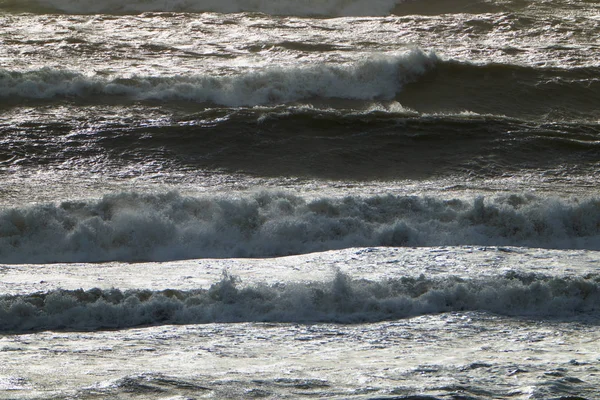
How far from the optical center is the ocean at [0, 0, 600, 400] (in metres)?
5.40

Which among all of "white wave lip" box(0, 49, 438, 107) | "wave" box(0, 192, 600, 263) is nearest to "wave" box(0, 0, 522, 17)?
"white wave lip" box(0, 49, 438, 107)

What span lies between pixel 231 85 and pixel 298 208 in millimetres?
5453

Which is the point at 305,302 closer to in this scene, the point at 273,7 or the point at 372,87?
the point at 372,87

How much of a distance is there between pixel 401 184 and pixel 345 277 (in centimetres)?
402

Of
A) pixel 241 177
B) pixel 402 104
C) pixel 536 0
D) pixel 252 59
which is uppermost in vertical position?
pixel 536 0

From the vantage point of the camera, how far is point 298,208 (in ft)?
29.3

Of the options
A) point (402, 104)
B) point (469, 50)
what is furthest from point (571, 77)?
point (402, 104)

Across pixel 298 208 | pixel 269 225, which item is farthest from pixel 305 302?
pixel 298 208

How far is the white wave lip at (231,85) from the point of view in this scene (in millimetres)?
13484

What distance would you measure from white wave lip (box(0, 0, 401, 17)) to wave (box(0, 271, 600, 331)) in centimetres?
1333

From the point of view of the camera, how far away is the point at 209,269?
7.50 metres

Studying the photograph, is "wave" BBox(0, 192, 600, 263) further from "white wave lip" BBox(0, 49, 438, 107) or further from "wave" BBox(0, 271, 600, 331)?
"white wave lip" BBox(0, 49, 438, 107)

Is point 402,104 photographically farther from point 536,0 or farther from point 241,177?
point 536,0

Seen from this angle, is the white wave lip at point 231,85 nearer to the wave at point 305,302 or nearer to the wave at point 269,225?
the wave at point 269,225
